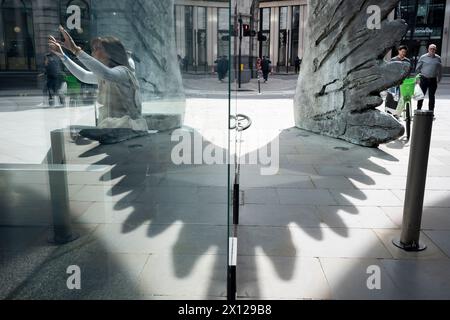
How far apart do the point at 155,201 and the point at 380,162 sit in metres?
3.83

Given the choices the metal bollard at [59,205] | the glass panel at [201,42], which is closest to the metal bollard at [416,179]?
the glass panel at [201,42]

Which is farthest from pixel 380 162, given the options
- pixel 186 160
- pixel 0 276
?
pixel 0 276

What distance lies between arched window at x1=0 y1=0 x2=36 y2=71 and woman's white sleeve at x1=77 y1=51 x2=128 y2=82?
105 centimetres

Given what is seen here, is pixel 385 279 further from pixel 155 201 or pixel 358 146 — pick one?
pixel 358 146

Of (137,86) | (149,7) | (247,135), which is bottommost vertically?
(247,135)

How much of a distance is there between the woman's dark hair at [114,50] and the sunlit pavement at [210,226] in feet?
4.09

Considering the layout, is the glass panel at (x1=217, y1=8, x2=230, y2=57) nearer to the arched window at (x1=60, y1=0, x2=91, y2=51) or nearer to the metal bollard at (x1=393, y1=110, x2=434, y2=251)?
the metal bollard at (x1=393, y1=110, x2=434, y2=251)

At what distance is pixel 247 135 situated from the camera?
8961 mm

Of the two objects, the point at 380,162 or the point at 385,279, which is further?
the point at 380,162

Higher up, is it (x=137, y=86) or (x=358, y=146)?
(x=137, y=86)

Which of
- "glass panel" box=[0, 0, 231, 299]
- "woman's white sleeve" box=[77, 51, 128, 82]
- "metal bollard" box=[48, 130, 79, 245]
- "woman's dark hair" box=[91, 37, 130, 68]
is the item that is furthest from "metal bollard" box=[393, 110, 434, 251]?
"woman's dark hair" box=[91, 37, 130, 68]

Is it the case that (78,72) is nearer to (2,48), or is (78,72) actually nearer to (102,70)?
(102,70)

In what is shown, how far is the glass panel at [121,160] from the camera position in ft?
9.70
